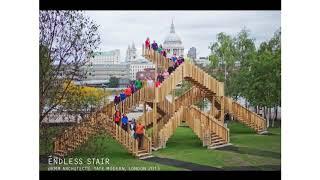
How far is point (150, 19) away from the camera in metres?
18.4

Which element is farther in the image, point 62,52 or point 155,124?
point 155,124

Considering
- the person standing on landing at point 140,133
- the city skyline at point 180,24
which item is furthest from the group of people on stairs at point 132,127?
the city skyline at point 180,24

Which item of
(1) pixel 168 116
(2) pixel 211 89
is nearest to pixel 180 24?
(2) pixel 211 89

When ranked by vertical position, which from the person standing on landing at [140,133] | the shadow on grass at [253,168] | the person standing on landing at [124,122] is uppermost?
the person standing on landing at [124,122]

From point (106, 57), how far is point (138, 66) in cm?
105

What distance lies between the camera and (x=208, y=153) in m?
19.3

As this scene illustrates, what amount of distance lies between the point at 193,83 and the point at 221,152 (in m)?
2.54

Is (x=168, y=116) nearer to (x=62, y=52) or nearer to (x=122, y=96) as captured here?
(x=122, y=96)

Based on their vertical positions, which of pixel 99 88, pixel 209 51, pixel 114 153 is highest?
pixel 209 51

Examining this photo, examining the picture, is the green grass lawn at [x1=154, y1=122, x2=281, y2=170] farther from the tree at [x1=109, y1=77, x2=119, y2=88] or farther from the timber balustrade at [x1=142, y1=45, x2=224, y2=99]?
the tree at [x1=109, y1=77, x2=119, y2=88]

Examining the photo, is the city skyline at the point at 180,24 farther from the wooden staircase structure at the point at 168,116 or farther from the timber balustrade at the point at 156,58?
the wooden staircase structure at the point at 168,116

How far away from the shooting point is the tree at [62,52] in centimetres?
1847

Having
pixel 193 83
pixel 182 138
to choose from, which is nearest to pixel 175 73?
pixel 193 83
